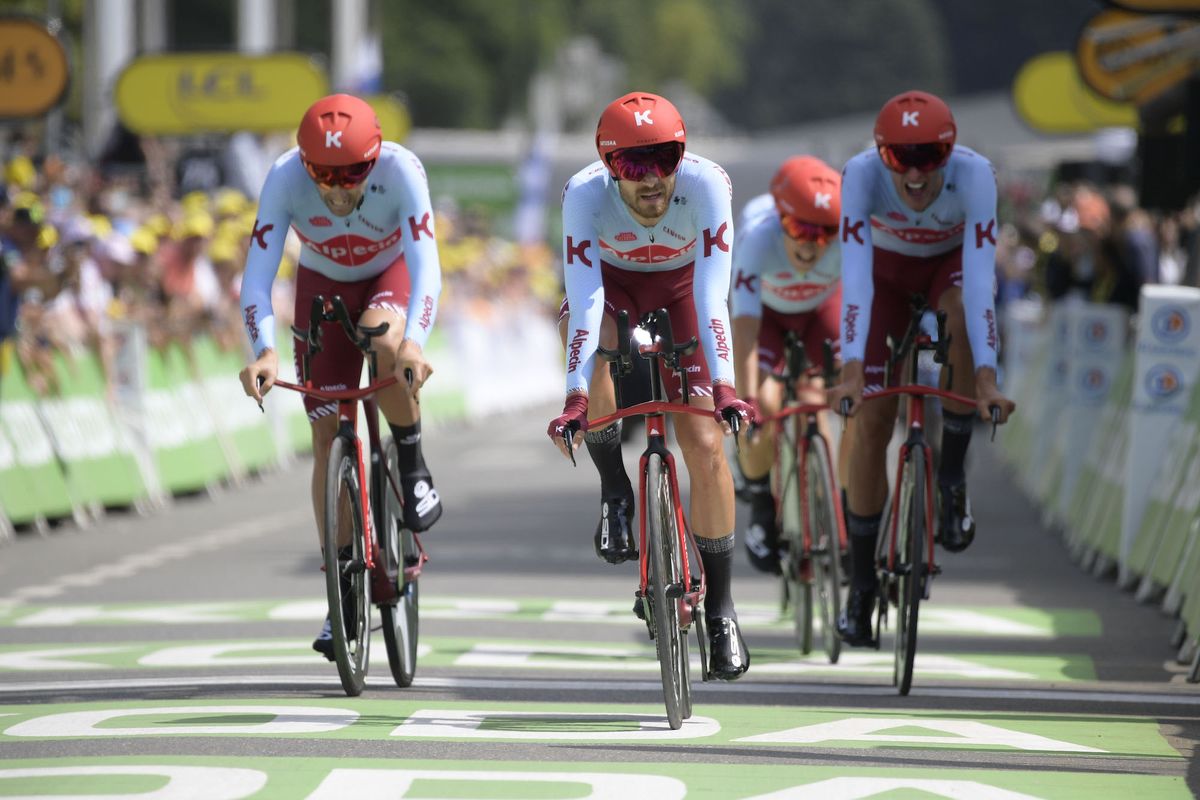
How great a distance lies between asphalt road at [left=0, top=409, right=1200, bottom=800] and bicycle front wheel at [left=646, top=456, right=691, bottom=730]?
6.1 inches

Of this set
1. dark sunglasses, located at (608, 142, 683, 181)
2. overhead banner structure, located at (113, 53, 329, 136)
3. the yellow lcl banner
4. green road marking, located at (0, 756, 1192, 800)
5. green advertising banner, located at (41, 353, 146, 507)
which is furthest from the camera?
overhead banner structure, located at (113, 53, 329, 136)

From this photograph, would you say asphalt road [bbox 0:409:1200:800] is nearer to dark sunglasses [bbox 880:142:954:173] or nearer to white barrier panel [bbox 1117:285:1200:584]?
white barrier panel [bbox 1117:285:1200:584]

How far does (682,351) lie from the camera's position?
8242 millimetres

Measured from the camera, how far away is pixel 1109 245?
59.5ft

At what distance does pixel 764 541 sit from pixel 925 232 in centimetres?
214

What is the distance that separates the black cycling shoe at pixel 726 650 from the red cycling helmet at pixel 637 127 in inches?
69.0

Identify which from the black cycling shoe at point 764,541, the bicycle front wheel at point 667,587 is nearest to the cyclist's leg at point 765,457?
the black cycling shoe at point 764,541

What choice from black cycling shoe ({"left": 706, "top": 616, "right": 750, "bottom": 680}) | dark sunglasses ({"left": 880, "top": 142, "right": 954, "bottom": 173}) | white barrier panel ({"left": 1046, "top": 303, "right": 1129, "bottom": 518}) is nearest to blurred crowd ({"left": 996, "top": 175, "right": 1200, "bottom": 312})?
white barrier panel ({"left": 1046, "top": 303, "right": 1129, "bottom": 518})

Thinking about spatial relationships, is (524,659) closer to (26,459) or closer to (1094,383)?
(26,459)

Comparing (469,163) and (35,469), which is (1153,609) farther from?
(469,163)

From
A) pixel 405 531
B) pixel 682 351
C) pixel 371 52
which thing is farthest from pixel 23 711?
pixel 371 52

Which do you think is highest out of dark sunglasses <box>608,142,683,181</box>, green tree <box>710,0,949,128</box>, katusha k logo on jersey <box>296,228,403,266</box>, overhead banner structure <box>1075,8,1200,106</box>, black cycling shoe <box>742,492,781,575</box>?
green tree <box>710,0,949,128</box>

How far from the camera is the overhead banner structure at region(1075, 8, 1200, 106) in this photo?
14.8 metres

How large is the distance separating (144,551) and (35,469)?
1.45 metres
